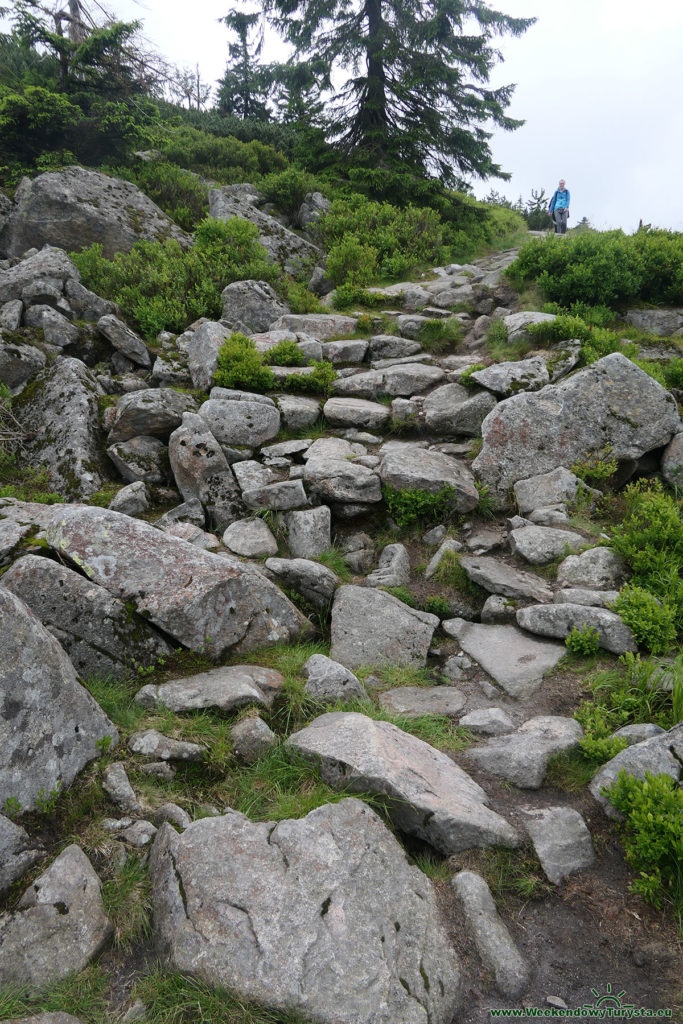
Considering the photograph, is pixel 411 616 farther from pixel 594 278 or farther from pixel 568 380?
pixel 594 278

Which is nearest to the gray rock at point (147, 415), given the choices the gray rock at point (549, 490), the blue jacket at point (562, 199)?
the gray rock at point (549, 490)

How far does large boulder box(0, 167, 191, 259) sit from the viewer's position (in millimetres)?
15586

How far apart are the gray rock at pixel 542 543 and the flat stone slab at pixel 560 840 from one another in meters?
3.64

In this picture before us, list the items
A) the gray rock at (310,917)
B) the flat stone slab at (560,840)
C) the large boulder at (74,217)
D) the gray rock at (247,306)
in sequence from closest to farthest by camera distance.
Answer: the gray rock at (310,917) → the flat stone slab at (560,840) → the gray rock at (247,306) → the large boulder at (74,217)

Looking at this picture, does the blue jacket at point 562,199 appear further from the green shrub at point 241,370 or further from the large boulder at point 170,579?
the large boulder at point 170,579

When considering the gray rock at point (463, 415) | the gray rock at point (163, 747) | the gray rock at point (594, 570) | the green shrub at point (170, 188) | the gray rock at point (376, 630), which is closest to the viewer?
the gray rock at point (163, 747)

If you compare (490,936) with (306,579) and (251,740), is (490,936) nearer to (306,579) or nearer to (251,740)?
(251,740)

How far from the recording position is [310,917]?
11.7 ft

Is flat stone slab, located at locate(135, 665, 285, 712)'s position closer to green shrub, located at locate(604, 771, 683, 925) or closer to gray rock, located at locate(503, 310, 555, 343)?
green shrub, located at locate(604, 771, 683, 925)

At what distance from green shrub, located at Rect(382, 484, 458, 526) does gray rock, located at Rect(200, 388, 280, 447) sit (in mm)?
2674

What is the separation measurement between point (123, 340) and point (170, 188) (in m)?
11.3

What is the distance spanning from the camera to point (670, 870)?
3922 millimetres

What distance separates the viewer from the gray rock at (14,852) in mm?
3654

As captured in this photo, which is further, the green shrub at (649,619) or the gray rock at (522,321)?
the gray rock at (522,321)
